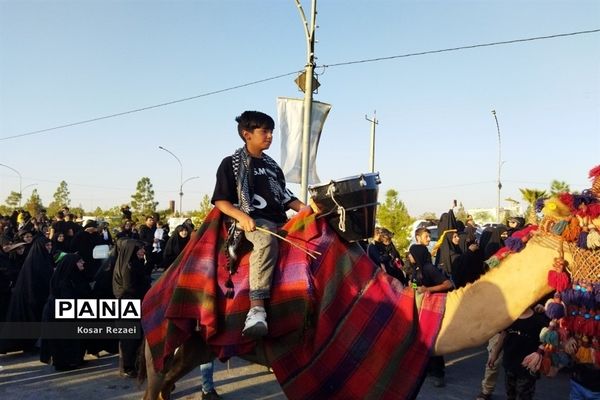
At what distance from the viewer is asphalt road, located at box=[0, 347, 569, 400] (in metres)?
6.50

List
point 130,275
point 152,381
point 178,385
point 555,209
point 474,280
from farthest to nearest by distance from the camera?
1. point 130,275
2. point 178,385
3. point 474,280
4. point 152,381
5. point 555,209

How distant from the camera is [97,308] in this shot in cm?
816


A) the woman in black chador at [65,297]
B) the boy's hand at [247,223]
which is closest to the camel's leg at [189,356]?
A: the boy's hand at [247,223]

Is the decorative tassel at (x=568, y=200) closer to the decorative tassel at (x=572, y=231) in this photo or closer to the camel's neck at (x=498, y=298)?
the decorative tassel at (x=572, y=231)

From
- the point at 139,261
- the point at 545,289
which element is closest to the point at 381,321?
the point at 545,289

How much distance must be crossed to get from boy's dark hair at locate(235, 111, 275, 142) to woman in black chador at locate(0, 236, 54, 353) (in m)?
6.41

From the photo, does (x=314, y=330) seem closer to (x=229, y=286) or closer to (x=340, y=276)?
(x=340, y=276)

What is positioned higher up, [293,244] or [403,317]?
[293,244]

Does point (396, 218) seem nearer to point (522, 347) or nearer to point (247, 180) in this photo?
point (522, 347)

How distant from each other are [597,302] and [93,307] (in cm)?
735

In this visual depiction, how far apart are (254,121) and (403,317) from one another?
1880mm

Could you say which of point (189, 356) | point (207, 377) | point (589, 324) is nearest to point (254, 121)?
point (189, 356)

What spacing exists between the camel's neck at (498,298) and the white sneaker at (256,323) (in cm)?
112

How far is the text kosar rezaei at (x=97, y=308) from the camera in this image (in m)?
7.75
